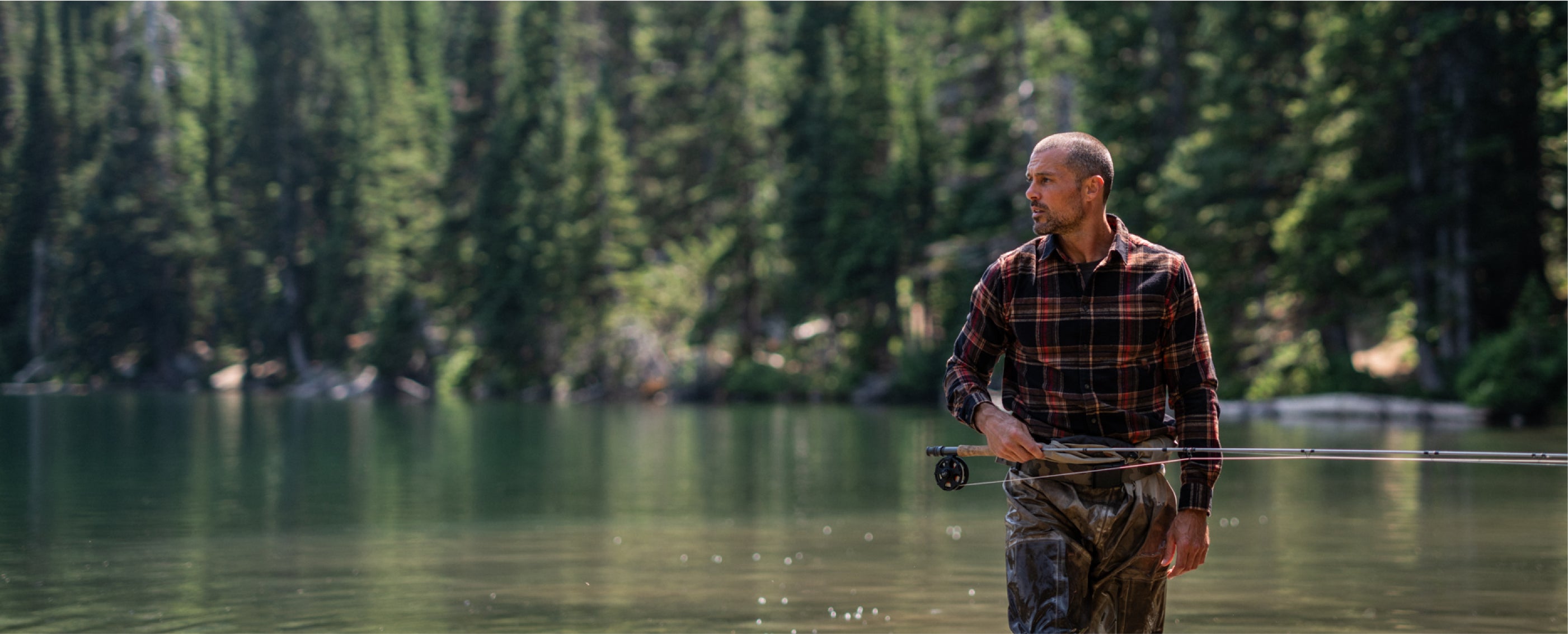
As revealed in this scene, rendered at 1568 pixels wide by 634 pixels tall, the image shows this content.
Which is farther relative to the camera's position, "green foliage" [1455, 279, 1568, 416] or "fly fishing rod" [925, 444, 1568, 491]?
"green foliage" [1455, 279, 1568, 416]

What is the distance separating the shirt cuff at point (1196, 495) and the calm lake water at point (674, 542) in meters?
4.01

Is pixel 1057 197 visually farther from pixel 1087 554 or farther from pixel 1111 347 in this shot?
pixel 1087 554

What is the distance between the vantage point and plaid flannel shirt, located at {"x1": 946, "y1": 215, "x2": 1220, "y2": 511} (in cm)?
439

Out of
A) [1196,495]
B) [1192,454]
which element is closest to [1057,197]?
[1192,454]

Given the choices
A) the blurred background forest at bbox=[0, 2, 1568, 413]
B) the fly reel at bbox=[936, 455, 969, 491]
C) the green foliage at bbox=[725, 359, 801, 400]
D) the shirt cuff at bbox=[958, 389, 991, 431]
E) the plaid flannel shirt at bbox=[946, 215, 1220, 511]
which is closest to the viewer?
the plaid flannel shirt at bbox=[946, 215, 1220, 511]

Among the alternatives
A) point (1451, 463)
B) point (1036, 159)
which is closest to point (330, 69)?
point (1451, 463)

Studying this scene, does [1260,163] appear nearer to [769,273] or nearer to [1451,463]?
[1451,463]

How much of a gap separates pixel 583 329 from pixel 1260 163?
100 ft

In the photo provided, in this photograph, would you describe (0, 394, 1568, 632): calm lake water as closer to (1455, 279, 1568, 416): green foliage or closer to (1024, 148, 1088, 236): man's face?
(1024, 148, 1088, 236): man's face

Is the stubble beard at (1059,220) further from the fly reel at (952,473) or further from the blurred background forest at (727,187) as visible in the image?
the blurred background forest at (727,187)

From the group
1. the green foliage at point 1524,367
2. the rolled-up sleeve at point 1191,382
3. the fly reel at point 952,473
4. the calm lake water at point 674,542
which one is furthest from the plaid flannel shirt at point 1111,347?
the green foliage at point 1524,367

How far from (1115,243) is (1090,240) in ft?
0.25

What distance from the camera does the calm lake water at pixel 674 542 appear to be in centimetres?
885

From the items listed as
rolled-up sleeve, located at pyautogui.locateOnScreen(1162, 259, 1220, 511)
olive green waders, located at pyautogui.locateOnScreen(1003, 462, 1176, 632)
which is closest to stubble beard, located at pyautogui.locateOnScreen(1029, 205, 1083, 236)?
rolled-up sleeve, located at pyautogui.locateOnScreen(1162, 259, 1220, 511)
